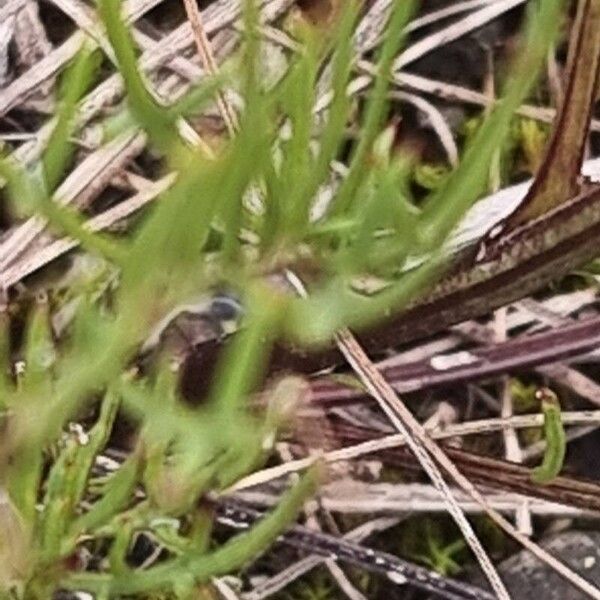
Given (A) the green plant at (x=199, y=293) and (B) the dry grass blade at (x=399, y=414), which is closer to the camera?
(A) the green plant at (x=199, y=293)

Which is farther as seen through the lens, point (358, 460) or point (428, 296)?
point (358, 460)

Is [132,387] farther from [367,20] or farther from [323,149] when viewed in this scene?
[367,20]

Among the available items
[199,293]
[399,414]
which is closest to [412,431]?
[399,414]

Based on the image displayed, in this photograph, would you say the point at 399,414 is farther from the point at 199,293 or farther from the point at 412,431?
the point at 199,293

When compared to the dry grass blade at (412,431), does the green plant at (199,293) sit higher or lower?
higher

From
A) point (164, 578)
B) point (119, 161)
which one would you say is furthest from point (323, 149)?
point (119, 161)

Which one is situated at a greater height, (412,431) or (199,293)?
(199,293)

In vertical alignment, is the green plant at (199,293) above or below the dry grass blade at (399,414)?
above

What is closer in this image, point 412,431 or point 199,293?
point 199,293

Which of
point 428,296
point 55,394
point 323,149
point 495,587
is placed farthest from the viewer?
point 495,587
